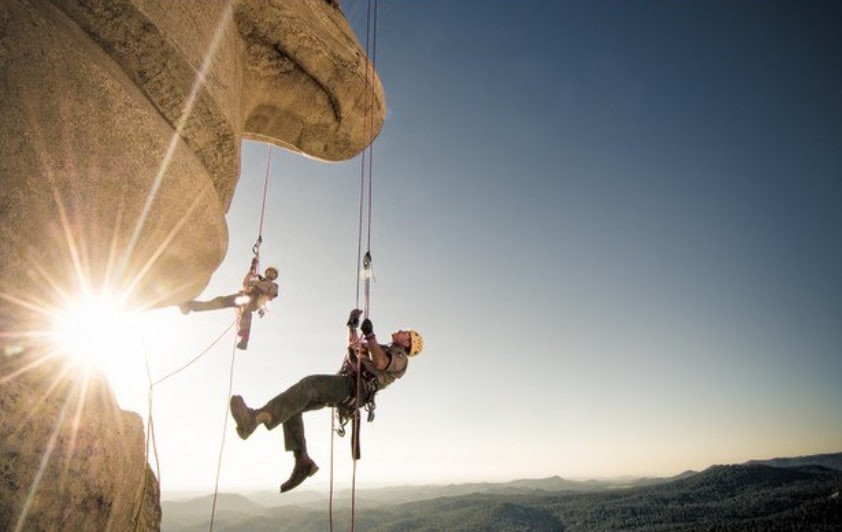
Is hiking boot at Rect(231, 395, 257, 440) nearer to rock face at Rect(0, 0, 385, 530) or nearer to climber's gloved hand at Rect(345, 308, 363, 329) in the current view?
rock face at Rect(0, 0, 385, 530)

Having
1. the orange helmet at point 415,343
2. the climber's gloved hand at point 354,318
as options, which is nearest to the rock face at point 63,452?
the climber's gloved hand at point 354,318

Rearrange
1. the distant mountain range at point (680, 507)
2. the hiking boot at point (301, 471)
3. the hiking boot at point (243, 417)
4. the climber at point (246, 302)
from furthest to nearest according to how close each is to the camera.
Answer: the distant mountain range at point (680, 507)
the climber at point (246, 302)
the hiking boot at point (301, 471)
the hiking boot at point (243, 417)

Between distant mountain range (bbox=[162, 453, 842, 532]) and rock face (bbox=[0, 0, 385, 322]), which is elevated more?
rock face (bbox=[0, 0, 385, 322])

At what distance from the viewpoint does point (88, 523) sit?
12.7ft

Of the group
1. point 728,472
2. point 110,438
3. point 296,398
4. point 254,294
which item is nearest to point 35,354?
Result: point 110,438

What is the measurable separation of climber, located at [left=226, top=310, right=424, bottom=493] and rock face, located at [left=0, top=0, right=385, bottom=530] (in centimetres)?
155

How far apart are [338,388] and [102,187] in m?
3.73

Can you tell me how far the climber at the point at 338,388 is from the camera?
580cm

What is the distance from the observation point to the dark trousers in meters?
5.85

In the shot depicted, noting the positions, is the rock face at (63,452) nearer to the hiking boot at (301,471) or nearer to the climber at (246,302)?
the hiking boot at (301,471)

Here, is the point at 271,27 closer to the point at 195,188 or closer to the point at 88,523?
the point at 195,188

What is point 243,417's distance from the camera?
5484 mm

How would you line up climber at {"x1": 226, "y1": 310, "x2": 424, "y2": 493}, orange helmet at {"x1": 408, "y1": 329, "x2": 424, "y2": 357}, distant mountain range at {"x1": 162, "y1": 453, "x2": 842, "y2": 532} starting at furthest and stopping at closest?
distant mountain range at {"x1": 162, "y1": 453, "x2": 842, "y2": 532}
orange helmet at {"x1": 408, "y1": 329, "x2": 424, "y2": 357}
climber at {"x1": 226, "y1": 310, "x2": 424, "y2": 493}

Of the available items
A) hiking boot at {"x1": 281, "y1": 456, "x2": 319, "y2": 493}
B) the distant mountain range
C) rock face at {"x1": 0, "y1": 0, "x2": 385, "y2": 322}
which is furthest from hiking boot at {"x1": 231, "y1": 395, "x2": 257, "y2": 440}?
the distant mountain range
